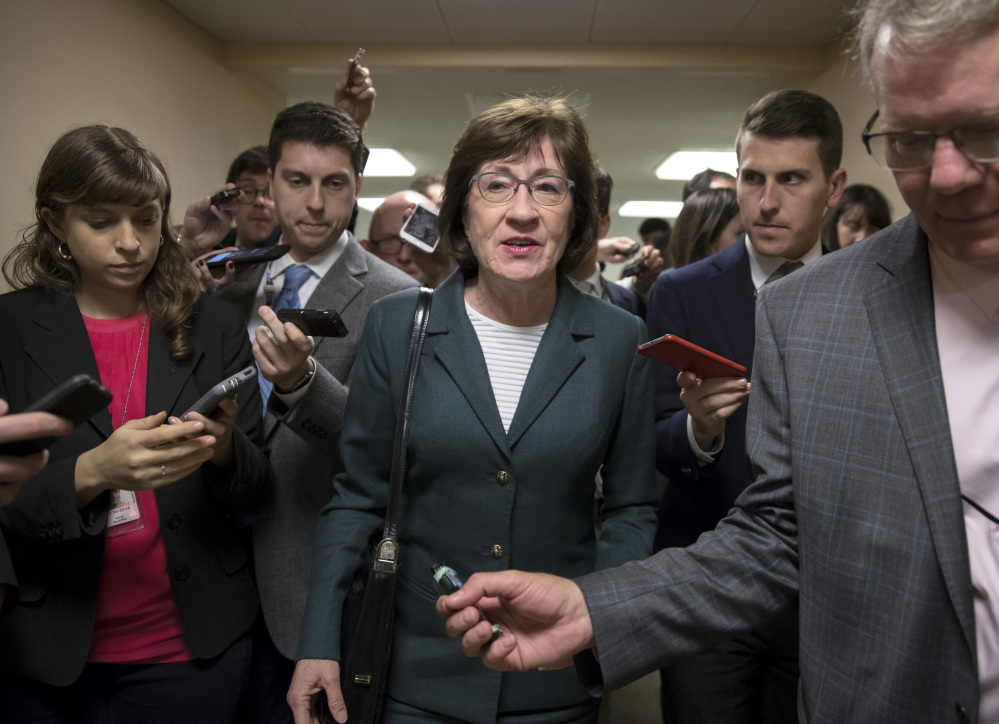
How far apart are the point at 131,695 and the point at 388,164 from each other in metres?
8.38

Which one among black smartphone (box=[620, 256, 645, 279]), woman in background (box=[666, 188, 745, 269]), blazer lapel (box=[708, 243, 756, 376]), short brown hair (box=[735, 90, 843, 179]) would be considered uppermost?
short brown hair (box=[735, 90, 843, 179])

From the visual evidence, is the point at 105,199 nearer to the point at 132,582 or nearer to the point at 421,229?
the point at 132,582

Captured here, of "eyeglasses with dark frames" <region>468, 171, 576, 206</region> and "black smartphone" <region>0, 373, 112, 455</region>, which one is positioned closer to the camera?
"black smartphone" <region>0, 373, 112, 455</region>

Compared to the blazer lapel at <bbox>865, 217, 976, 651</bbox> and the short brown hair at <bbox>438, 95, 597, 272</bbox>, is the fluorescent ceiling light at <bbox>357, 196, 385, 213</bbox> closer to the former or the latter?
the short brown hair at <bbox>438, 95, 597, 272</bbox>

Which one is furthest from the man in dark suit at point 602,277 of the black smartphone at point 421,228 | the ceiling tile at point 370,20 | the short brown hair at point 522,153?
the ceiling tile at point 370,20

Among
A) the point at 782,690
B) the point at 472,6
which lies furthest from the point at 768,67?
the point at 782,690

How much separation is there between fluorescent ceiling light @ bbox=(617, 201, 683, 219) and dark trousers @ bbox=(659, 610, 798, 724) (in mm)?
10140

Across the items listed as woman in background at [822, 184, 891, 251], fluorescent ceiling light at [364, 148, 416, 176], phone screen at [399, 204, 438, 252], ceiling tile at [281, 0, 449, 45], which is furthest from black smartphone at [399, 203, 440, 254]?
fluorescent ceiling light at [364, 148, 416, 176]

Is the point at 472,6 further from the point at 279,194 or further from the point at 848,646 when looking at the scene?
the point at 848,646

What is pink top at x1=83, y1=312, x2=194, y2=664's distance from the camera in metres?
1.53

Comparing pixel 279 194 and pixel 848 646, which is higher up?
pixel 279 194

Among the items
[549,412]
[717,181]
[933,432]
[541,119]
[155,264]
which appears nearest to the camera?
[933,432]

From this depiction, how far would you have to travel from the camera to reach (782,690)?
1.81m

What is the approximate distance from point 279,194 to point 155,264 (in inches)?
22.7
